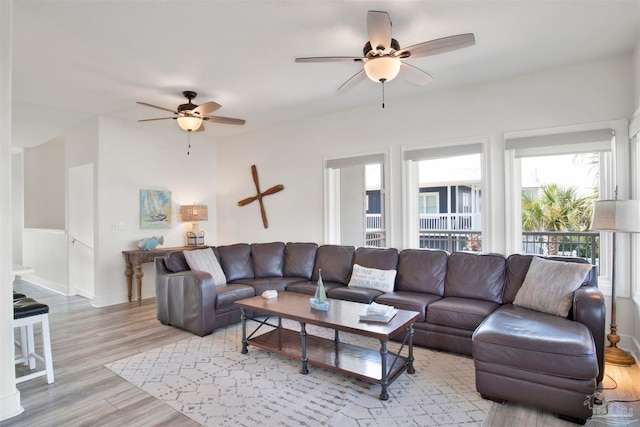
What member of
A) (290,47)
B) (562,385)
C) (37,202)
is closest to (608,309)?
(562,385)

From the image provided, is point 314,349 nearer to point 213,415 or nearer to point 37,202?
point 213,415

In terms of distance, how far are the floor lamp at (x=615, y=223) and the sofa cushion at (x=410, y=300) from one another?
57.6 inches

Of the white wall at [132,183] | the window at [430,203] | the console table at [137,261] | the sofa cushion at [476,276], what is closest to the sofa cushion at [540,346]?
the sofa cushion at [476,276]

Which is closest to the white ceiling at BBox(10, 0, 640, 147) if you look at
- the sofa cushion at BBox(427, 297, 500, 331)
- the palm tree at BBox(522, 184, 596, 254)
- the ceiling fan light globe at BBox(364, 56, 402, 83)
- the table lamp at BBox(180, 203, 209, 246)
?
the ceiling fan light globe at BBox(364, 56, 402, 83)

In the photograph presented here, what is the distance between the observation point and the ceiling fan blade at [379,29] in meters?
2.19

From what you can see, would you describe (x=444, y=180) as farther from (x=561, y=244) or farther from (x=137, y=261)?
(x=137, y=261)

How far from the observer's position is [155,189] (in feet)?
19.0

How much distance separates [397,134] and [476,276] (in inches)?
80.7

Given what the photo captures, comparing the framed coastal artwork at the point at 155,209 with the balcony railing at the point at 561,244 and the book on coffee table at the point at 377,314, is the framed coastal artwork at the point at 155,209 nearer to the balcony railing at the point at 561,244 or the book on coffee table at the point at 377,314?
the book on coffee table at the point at 377,314

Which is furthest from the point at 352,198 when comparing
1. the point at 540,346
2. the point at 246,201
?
the point at 540,346

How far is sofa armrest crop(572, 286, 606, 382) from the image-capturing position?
8.45 feet

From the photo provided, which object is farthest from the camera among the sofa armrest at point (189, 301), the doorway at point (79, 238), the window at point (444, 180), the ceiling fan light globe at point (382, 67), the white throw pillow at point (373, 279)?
the doorway at point (79, 238)

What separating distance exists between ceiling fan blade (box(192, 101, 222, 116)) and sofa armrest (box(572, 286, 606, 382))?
12.4 feet

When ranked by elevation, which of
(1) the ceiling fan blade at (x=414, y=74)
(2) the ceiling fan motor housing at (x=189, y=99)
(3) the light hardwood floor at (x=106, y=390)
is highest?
(2) the ceiling fan motor housing at (x=189, y=99)
